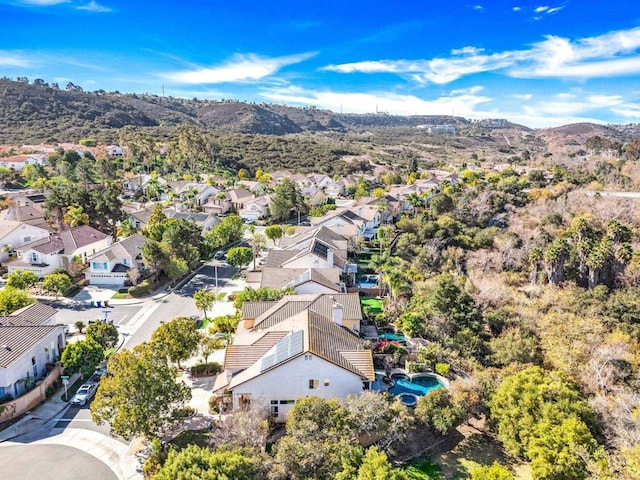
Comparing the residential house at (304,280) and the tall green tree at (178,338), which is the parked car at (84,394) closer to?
the tall green tree at (178,338)

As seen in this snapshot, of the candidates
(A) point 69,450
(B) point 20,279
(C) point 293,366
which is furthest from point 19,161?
(C) point 293,366

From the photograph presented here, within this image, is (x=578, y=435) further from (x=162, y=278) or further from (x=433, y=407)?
(x=162, y=278)

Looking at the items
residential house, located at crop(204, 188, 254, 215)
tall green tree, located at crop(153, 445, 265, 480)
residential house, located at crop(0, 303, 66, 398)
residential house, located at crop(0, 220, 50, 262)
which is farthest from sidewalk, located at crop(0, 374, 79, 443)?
residential house, located at crop(204, 188, 254, 215)

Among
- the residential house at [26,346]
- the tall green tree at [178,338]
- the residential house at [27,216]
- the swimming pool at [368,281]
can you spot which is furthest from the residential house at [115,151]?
the tall green tree at [178,338]

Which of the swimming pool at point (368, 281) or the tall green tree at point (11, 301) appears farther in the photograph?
the swimming pool at point (368, 281)

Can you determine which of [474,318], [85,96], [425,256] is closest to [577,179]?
[425,256]

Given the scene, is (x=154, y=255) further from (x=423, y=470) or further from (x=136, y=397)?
(x=423, y=470)

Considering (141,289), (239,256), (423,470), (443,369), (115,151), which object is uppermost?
(115,151)
